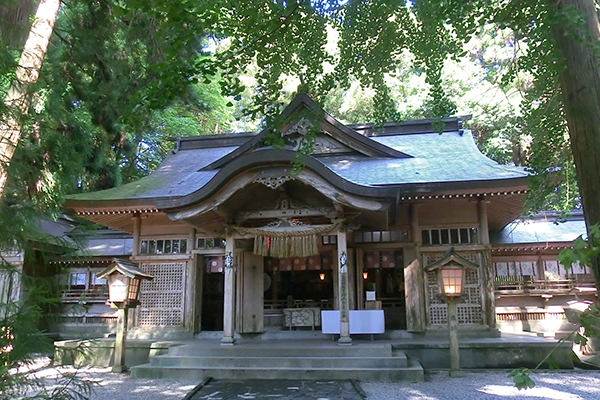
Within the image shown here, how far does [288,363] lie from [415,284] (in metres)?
3.82

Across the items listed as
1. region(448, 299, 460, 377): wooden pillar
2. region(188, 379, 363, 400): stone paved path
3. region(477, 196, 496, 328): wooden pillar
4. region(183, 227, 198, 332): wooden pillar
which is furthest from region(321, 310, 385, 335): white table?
region(183, 227, 198, 332): wooden pillar

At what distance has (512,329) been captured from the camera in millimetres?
13414

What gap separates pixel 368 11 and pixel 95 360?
963cm

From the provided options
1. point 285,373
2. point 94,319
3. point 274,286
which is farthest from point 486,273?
point 94,319

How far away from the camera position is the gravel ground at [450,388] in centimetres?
670

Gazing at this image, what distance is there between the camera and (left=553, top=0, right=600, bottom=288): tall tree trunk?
113 inches

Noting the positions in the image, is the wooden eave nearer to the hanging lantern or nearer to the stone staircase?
the hanging lantern

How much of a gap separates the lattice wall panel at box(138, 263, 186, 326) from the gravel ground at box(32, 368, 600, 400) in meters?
3.02

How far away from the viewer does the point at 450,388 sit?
7246 mm

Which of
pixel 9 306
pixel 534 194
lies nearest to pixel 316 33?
pixel 534 194

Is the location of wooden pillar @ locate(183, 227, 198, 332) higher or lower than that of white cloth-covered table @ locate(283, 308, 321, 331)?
higher

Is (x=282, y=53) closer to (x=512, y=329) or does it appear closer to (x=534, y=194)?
(x=534, y=194)

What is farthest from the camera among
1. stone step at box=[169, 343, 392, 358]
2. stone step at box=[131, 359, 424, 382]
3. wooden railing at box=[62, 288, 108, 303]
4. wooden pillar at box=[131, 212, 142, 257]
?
wooden railing at box=[62, 288, 108, 303]

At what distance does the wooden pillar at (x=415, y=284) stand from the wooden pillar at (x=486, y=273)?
4.54 feet
